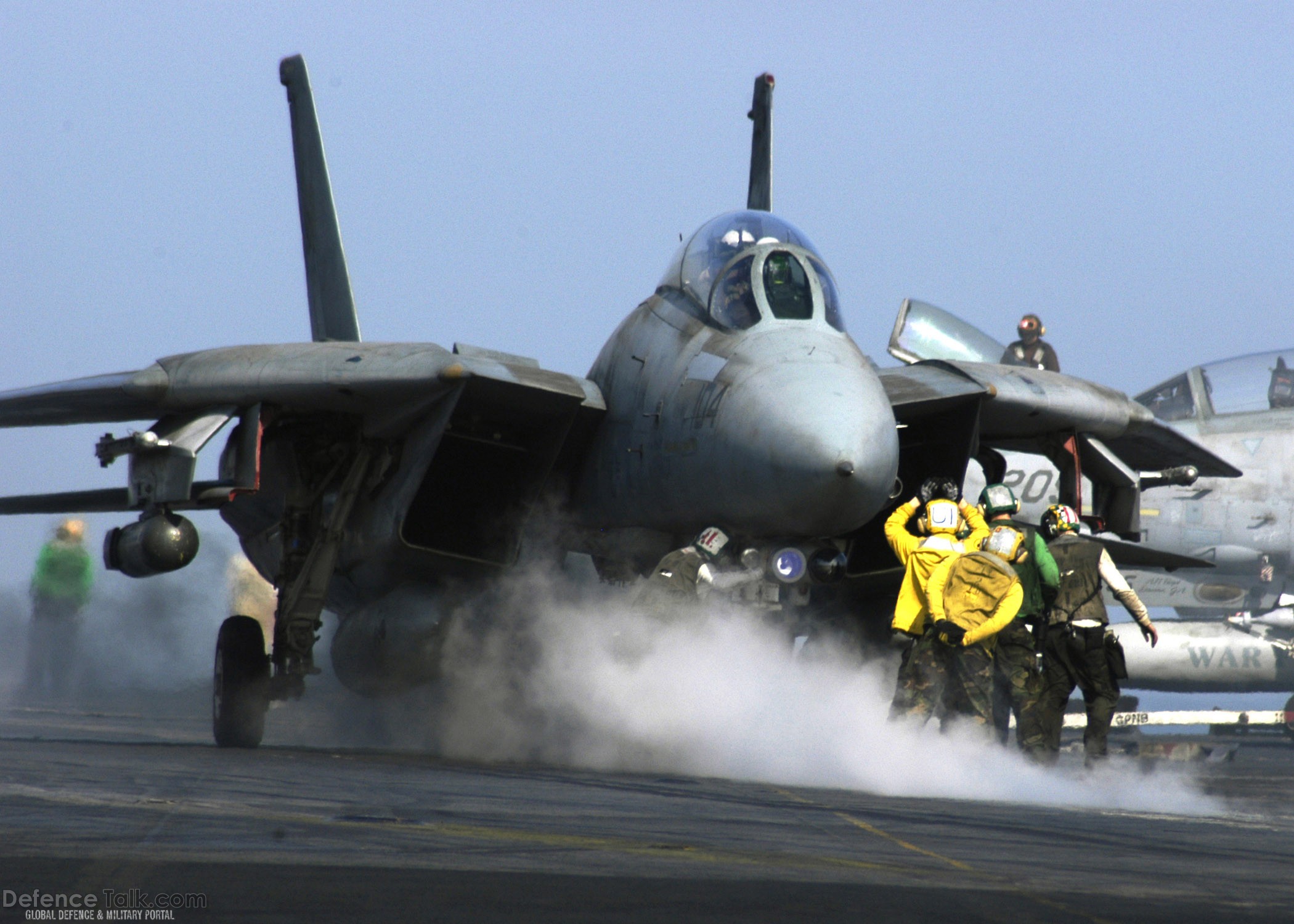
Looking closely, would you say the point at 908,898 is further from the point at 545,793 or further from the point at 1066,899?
the point at 545,793

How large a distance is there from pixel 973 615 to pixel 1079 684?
171 centimetres

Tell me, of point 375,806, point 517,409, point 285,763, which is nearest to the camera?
point 375,806

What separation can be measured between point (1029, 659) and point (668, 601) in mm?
2288

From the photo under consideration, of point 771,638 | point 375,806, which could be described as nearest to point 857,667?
point 771,638

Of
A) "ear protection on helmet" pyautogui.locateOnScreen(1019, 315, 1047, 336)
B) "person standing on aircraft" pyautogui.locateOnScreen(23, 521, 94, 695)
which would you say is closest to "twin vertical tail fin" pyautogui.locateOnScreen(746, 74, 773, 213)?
"ear protection on helmet" pyautogui.locateOnScreen(1019, 315, 1047, 336)

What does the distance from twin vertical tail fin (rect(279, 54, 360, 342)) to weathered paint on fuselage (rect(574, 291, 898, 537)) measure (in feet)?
13.6

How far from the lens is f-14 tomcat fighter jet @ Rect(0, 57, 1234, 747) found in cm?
988

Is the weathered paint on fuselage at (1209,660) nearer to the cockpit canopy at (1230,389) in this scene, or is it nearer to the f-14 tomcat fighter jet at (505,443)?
the cockpit canopy at (1230,389)

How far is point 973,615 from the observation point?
8.90 m

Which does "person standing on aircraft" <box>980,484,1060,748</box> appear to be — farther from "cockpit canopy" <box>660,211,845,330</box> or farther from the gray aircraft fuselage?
"cockpit canopy" <box>660,211,845,330</box>

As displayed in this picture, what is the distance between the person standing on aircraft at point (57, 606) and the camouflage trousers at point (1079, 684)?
1644 cm

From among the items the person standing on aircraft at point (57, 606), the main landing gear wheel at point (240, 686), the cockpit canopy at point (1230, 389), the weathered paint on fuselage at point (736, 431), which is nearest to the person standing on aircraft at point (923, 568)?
the weathered paint on fuselage at point (736, 431)

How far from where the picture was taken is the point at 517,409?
10.9m

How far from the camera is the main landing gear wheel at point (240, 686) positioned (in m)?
11.4
